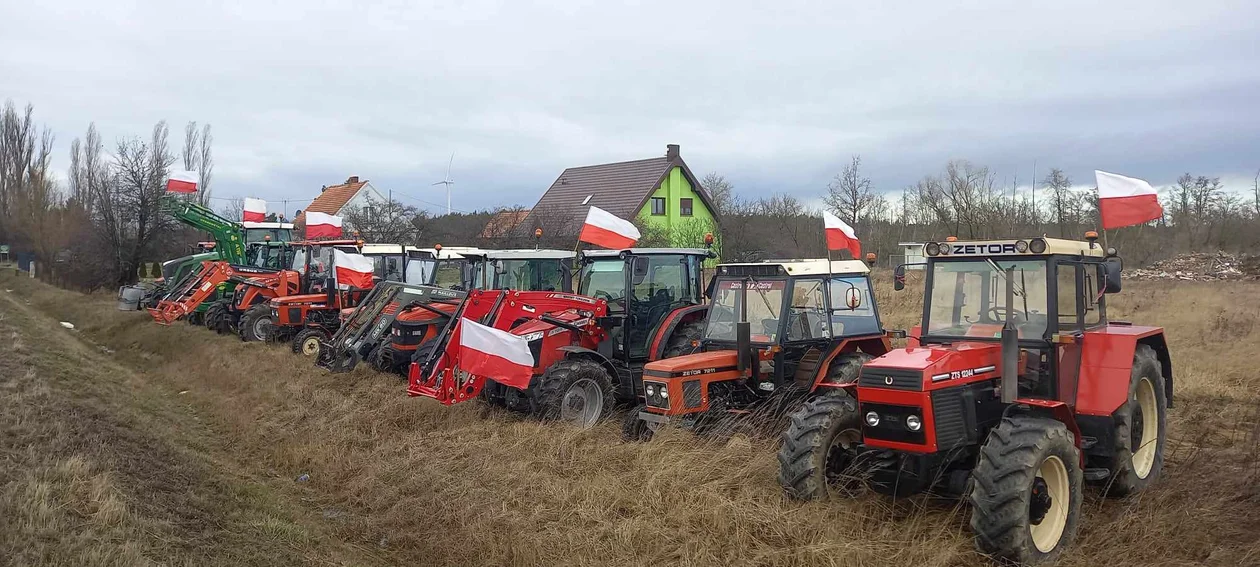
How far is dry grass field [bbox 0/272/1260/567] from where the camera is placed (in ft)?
17.0

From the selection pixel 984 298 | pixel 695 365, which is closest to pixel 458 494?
pixel 695 365

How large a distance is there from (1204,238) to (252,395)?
34920 mm

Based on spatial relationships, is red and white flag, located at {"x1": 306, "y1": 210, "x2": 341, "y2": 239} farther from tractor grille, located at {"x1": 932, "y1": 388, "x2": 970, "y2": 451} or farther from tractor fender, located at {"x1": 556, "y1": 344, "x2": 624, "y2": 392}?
tractor grille, located at {"x1": 932, "y1": 388, "x2": 970, "y2": 451}

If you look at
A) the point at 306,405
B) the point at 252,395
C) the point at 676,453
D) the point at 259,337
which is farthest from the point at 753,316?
the point at 259,337

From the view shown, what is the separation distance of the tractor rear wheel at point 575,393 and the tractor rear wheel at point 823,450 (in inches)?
132

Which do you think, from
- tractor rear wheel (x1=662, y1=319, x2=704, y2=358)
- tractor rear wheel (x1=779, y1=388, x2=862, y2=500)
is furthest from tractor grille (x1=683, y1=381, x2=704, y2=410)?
tractor rear wheel (x1=779, y1=388, x2=862, y2=500)

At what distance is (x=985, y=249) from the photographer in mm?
5980

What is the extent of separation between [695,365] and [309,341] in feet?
31.9

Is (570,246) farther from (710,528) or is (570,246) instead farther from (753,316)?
(710,528)

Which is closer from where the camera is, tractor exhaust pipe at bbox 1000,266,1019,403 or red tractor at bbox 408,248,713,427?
tractor exhaust pipe at bbox 1000,266,1019,403

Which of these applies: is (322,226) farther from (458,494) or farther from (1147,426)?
(1147,426)

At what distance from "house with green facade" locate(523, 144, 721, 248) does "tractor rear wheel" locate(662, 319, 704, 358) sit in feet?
64.3

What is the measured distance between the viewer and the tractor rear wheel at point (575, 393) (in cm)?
882

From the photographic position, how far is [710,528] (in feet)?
18.2
